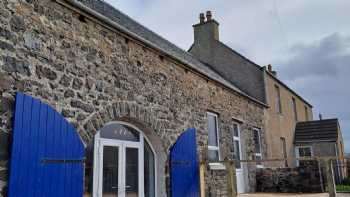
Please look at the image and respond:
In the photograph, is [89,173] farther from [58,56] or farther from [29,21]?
[29,21]

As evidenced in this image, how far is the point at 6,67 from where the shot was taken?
4.60 meters

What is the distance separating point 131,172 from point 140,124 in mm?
1039

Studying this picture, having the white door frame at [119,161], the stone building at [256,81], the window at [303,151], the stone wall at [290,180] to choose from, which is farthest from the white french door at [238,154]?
the window at [303,151]

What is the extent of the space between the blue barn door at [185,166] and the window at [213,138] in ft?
4.91

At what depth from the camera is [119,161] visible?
6730 mm

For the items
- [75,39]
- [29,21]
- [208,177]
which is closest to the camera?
[29,21]

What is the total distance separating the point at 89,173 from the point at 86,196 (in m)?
0.40

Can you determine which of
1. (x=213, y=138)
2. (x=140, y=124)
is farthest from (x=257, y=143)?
(x=140, y=124)

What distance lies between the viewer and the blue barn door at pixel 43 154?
4.43m

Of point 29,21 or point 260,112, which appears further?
point 260,112

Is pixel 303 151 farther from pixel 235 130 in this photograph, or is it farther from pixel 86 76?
pixel 86 76

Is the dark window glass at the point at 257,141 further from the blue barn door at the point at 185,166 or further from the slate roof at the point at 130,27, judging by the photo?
the blue barn door at the point at 185,166

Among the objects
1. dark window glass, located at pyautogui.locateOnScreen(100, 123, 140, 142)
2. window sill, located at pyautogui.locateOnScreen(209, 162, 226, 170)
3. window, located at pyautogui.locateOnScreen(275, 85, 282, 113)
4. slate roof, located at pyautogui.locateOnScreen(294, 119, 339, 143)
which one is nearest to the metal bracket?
dark window glass, located at pyautogui.locateOnScreen(100, 123, 140, 142)

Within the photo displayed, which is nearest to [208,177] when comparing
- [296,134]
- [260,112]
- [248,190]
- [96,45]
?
[248,190]
